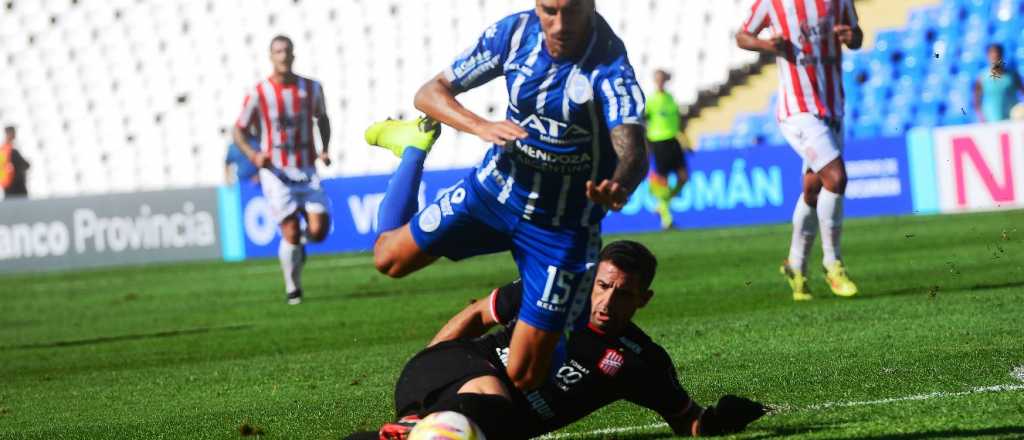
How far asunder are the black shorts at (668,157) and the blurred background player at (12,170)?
1122cm

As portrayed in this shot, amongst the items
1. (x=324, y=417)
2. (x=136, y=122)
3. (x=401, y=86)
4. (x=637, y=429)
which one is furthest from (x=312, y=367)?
(x=136, y=122)

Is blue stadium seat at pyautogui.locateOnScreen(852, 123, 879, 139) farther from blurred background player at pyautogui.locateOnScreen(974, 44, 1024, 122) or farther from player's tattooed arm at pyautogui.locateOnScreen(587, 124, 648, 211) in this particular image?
player's tattooed arm at pyautogui.locateOnScreen(587, 124, 648, 211)

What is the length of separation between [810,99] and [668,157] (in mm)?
12018

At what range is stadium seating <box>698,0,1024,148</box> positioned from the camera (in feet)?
78.8

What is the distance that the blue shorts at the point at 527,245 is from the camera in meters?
5.52

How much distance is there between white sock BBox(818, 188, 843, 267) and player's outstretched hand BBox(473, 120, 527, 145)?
564 centimetres

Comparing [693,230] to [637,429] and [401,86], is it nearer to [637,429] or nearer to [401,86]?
[401,86]

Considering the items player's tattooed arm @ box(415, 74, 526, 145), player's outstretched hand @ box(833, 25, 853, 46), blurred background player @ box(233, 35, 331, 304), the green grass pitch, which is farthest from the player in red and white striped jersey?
blurred background player @ box(233, 35, 331, 304)

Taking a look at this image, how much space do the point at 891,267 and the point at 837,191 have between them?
2895 millimetres

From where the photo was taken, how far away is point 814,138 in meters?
10.6

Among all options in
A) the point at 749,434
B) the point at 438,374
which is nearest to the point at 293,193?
the point at 438,374

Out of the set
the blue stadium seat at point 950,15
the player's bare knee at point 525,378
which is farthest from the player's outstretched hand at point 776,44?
the blue stadium seat at point 950,15

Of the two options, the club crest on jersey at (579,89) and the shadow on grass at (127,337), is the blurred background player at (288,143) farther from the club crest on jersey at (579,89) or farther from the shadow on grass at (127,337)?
the club crest on jersey at (579,89)

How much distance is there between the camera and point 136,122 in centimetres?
2975
